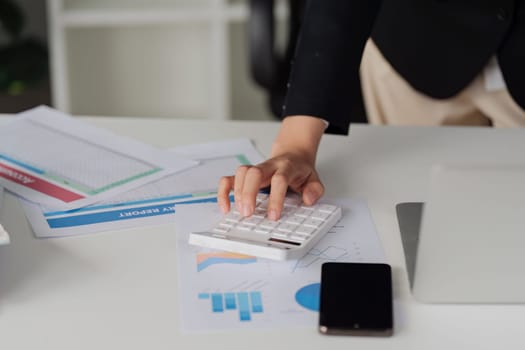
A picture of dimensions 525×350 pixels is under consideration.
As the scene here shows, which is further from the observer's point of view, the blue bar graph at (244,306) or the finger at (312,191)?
the finger at (312,191)

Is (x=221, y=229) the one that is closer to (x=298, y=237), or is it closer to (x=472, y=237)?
(x=298, y=237)

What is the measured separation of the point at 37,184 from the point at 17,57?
5.14ft

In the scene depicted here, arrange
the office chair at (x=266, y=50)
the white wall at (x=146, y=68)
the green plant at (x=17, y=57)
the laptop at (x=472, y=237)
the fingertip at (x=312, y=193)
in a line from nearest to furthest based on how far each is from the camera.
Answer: the laptop at (x=472, y=237) → the fingertip at (x=312, y=193) → the office chair at (x=266, y=50) → the green plant at (x=17, y=57) → the white wall at (x=146, y=68)

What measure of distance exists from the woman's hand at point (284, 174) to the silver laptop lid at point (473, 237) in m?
0.20

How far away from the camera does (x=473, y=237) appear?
0.69 m

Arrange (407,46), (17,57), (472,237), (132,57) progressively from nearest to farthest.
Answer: (472,237), (407,46), (17,57), (132,57)

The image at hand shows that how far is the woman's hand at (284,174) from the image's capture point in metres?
0.87

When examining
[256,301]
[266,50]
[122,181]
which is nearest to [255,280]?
[256,301]

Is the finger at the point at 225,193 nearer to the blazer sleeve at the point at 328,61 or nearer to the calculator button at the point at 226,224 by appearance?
the calculator button at the point at 226,224

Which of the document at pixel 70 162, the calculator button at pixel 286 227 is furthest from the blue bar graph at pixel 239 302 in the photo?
the document at pixel 70 162

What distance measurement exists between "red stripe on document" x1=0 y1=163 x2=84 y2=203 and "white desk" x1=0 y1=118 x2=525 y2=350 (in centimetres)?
4

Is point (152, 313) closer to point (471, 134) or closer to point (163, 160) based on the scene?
point (163, 160)

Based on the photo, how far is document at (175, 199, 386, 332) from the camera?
71 centimetres

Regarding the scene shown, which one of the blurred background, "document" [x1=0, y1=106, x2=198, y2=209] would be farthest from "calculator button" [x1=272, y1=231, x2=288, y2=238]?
the blurred background
